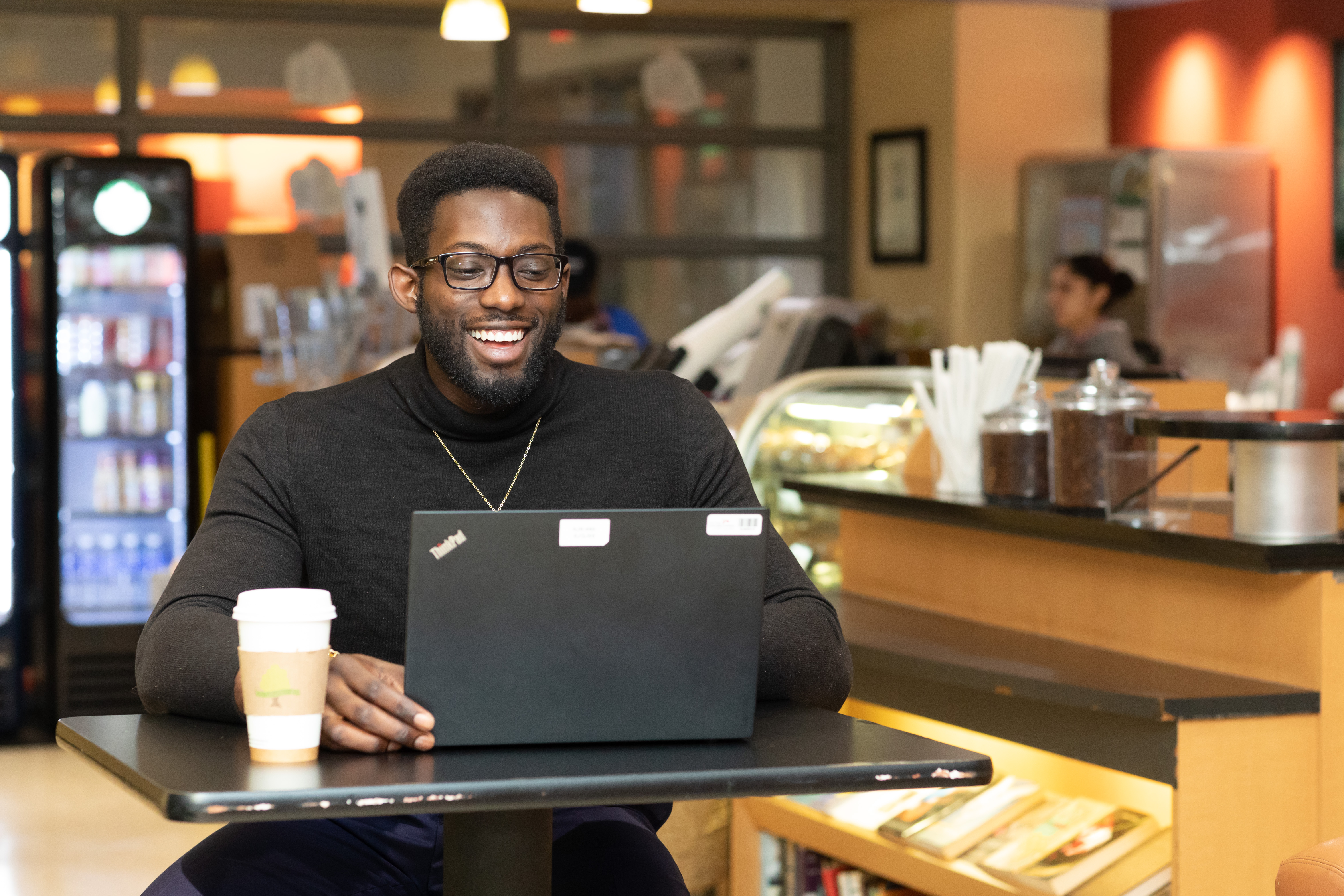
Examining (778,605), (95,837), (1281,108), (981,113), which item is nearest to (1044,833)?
(778,605)

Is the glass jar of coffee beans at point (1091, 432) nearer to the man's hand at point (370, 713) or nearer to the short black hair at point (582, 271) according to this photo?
the man's hand at point (370, 713)

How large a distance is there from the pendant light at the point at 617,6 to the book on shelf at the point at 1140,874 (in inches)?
123

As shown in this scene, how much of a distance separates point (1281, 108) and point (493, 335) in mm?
6074

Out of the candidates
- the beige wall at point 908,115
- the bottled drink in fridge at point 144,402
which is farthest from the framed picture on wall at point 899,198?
the bottled drink in fridge at point 144,402

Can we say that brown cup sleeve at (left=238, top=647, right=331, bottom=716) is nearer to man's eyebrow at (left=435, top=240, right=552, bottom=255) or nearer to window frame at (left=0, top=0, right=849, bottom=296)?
man's eyebrow at (left=435, top=240, right=552, bottom=255)

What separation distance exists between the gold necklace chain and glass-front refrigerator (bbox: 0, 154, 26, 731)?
4171 millimetres

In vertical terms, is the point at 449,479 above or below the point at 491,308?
below

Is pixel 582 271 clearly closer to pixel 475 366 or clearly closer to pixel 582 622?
pixel 475 366

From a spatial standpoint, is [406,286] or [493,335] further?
[406,286]

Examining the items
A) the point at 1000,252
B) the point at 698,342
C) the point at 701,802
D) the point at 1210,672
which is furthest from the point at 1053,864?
the point at 1000,252

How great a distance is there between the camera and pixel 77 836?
4.40 m

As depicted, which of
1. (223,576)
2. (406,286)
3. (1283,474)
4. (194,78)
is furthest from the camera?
(194,78)

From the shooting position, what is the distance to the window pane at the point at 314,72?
7500 millimetres

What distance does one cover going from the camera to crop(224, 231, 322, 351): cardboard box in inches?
239
